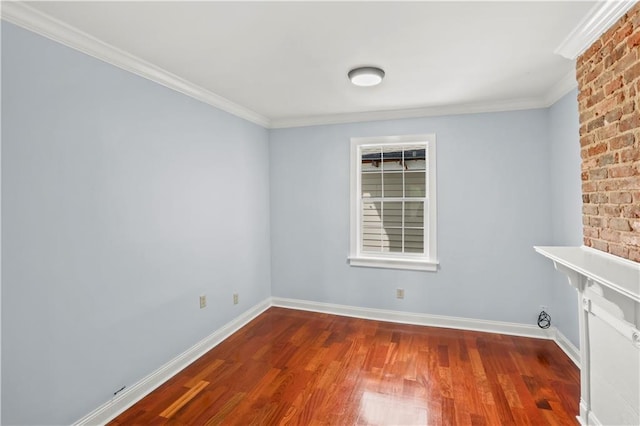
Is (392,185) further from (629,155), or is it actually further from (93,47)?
(93,47)

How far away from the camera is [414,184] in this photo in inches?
160

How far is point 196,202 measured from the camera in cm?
308

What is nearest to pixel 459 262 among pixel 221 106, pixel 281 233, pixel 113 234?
pixel 281 233

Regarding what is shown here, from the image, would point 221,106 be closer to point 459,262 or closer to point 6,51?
point 6,51

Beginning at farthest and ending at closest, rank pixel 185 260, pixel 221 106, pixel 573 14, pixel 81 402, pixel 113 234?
pixel 221 106 → pixel 185 260 → pixel 113 234 → pixel 81 402 → pixel 573 14

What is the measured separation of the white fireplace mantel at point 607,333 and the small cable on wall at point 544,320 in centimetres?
142

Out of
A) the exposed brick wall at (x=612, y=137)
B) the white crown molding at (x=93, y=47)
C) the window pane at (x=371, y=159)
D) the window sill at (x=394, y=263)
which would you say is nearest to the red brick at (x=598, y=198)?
the exposed brick wall at (x=612, y=137)

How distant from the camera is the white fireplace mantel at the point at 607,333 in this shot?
1.55 metres

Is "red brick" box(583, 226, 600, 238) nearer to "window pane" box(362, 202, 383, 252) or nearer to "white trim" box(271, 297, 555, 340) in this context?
"white trim" box(271, 297, 555, 340)

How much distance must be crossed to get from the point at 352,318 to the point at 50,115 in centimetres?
352

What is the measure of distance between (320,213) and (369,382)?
2.17m

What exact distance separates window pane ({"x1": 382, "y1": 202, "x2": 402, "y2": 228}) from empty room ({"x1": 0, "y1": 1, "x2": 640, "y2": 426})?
1.0 inches

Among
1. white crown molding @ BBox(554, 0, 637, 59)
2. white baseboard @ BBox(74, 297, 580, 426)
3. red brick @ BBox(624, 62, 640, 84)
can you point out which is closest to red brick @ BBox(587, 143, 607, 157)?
red brick @ BBox(624, 62, 640, 84)

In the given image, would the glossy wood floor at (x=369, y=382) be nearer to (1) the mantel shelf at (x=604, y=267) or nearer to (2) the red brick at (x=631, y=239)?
(1) the mantel shelf at (x=604, y=267)
